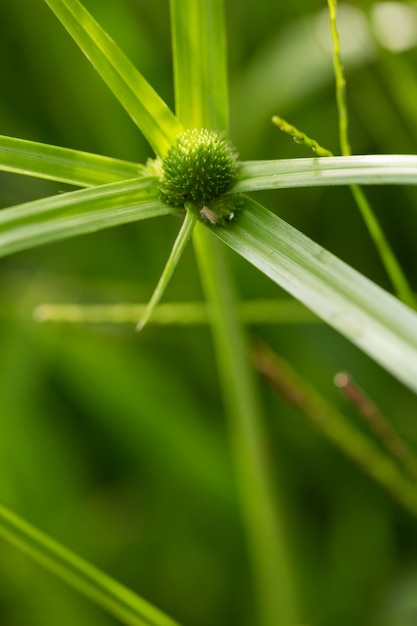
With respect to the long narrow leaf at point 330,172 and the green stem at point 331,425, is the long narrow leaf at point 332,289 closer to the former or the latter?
the long narrow leaf at point 330,172

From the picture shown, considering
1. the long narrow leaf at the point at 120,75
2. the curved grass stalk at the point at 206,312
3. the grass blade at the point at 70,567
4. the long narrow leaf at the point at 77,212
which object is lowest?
the grass blade at the point at 70,567

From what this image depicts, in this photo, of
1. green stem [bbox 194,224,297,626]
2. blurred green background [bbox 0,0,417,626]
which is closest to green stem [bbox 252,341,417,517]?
green stem [bbox 194,224,297,626]

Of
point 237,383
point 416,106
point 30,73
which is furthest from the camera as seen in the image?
point 30,73

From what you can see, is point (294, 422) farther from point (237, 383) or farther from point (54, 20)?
point (54, 20)

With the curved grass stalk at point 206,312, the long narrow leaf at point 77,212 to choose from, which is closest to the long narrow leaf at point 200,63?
the long narrow leaf at point 77,212

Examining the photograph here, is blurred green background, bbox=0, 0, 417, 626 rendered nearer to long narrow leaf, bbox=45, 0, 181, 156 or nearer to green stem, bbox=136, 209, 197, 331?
long narrow leaf, bbox=45, 0, 181, 156

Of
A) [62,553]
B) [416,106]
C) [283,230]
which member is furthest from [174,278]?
[283,230]
